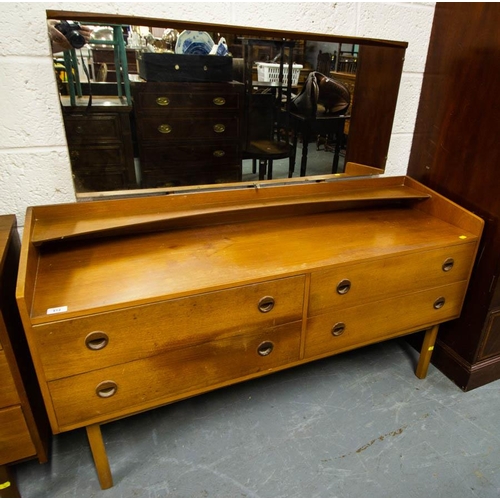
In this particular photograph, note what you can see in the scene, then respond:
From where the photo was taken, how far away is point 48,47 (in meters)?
1.13

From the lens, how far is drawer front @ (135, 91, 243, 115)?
1.30 metres

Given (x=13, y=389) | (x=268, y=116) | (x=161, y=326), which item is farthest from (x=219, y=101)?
(x=13, y=389)

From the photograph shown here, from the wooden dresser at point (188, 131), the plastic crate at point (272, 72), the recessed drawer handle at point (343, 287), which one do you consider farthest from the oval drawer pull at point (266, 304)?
the plastic crate at point (272, 72)

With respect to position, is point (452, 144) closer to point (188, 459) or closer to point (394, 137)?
point (394, 137)

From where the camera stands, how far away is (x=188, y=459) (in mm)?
1319

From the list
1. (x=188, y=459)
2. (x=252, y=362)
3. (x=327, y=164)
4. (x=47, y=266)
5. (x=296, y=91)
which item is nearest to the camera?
(x=47, y=266)

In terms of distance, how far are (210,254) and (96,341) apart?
40cm

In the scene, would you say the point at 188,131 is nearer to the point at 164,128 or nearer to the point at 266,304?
the point at 164,128

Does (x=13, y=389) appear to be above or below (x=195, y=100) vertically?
below

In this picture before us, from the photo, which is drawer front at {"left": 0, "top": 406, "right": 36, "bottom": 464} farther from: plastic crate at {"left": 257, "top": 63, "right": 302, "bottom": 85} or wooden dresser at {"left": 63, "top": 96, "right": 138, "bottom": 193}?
plastic crate at {"left": 257, "top": 63, "right": 302, "bottom": 85}

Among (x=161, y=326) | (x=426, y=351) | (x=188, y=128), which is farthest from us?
(x=426, y=351)

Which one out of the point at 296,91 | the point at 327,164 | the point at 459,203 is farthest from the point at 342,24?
the point at 459,203

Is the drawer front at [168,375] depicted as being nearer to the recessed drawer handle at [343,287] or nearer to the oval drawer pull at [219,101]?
the recessed drawer handle at [343,287]

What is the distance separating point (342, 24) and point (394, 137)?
52 centimetres
